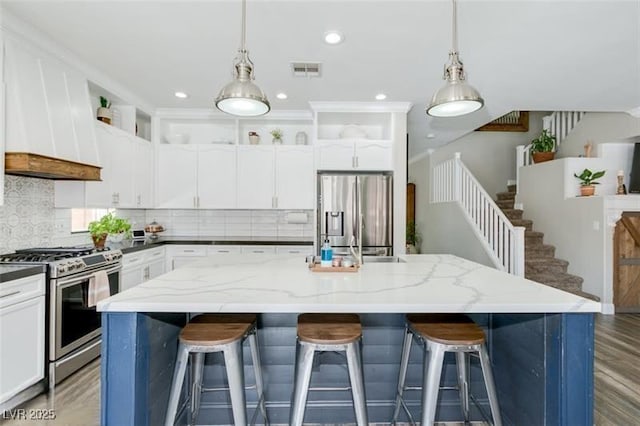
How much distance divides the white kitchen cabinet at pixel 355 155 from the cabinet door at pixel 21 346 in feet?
9.84

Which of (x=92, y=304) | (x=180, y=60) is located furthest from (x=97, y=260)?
(x=180, y=60)

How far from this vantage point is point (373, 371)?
1950 mm

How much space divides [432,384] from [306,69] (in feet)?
8.94

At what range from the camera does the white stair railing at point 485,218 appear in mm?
4008

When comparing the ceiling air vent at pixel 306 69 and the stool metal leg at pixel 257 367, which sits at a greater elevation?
the ceiling air vent at pixel 306 69

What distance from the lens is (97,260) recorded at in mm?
2779

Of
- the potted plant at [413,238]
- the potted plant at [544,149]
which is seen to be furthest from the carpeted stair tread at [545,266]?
the potted plant at [413,238]

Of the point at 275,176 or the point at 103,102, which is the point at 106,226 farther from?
the point at 275,176

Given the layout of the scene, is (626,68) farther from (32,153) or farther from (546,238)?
(32,153)

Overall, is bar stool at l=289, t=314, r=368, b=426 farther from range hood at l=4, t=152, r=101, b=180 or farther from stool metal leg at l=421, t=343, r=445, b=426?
range hood at l=4, t=152, r=101, b=180

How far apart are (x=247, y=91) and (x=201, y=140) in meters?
3.28

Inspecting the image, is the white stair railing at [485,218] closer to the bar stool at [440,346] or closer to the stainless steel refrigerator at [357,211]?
the stainless steel refrigerator at [357,211]

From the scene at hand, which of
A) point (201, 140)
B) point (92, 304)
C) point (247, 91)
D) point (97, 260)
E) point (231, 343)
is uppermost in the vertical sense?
point (201, 140)

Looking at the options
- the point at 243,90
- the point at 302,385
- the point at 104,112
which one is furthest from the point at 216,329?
the point at 104,112
